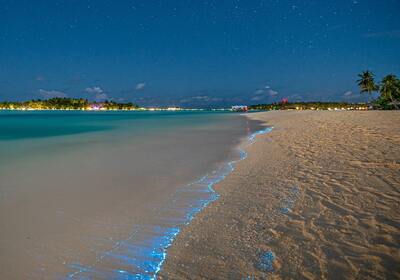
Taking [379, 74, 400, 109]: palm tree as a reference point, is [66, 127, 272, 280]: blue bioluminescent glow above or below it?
below

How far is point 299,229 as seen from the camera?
3.87 m

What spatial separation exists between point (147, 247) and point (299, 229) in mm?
2074

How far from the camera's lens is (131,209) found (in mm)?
5082

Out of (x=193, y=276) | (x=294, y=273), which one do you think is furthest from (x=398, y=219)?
(x=193, y=276)

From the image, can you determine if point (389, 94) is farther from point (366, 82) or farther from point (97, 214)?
point (97, 214)

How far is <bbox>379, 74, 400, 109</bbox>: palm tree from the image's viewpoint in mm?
50438

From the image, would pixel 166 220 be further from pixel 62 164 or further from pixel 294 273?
pixel 62 164

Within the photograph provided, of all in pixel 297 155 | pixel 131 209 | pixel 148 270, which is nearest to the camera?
pixel 148 270

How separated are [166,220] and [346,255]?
102 inches

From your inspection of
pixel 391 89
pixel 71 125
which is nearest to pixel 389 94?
pixel 391 89

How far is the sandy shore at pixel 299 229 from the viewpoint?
303cm

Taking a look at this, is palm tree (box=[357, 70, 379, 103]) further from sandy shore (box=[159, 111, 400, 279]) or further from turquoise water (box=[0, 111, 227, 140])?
sandy shore (box=[159, 111, 400, 279])

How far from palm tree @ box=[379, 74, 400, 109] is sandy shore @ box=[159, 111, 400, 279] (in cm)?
5366

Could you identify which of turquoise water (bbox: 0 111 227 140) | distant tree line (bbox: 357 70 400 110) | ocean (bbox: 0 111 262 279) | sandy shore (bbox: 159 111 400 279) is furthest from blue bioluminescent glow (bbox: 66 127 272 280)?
distant tree line (bbox: 357 70 400 110)
